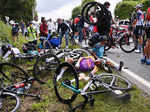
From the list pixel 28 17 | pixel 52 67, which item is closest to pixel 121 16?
pixel 28 17

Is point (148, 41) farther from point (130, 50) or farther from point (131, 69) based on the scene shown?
point (130, 50)

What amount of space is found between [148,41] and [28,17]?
45.5 m

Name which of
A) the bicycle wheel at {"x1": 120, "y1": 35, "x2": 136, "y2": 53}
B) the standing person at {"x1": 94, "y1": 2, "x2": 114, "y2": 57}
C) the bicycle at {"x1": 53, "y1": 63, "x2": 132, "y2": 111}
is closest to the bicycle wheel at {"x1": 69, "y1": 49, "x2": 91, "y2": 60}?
the standing person at {"x1": 94, "y1": 2, "x2": 114, "y2": 57}

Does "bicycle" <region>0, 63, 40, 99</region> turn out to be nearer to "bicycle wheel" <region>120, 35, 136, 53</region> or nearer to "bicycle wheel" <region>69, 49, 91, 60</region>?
"bicycle wheel" <region>69, 49, 91, 60</region>

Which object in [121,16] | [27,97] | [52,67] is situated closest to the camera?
[27,97]

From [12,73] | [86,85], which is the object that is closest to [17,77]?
[12,73]

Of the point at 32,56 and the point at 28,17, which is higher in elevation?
the point at 28,17

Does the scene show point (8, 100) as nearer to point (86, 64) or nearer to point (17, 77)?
point (17, 77)

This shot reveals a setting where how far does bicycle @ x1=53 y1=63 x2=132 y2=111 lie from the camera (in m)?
2.85

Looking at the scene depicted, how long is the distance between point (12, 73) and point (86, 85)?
76.7 inches

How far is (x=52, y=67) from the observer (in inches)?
184

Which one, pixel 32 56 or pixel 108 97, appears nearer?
pixel 108 97

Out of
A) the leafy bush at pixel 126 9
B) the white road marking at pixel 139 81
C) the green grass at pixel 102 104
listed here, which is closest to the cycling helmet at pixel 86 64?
the white road marking at pixel 139 81

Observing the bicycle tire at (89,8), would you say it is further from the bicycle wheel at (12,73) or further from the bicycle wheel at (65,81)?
the bicycle wheel at (12,73)
